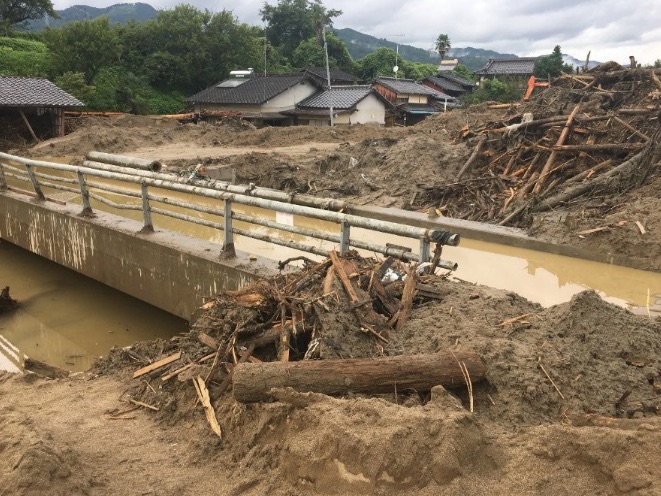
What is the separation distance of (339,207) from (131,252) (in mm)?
3048

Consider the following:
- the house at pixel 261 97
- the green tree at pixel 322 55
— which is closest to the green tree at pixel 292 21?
the green tree at pixel 322 55

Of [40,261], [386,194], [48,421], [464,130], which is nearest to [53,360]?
[48,421]

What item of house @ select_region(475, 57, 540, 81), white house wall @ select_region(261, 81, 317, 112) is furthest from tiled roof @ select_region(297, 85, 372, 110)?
house @ select_region(475, 57, 540, 81)

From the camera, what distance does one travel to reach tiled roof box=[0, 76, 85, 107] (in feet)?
77.8

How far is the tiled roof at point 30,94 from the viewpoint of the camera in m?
23.7

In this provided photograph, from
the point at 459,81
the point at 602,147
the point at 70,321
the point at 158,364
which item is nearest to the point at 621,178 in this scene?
the point at 602,147

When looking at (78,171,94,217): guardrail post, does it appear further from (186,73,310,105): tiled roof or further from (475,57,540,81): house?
(475,57,540,81): house

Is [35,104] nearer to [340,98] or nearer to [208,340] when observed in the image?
[340,98]

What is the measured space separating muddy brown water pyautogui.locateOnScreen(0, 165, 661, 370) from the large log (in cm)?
444

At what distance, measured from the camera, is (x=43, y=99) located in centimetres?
2480

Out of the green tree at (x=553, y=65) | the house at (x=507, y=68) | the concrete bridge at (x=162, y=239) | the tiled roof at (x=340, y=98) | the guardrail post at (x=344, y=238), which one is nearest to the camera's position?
the guardrail post at (x=344, y=238)

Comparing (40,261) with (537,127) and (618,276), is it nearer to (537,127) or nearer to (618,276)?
(618,276)

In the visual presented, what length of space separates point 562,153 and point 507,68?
1805 inches

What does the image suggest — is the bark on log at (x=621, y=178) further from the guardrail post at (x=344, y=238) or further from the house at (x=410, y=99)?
the house at (x=410, y=99)
